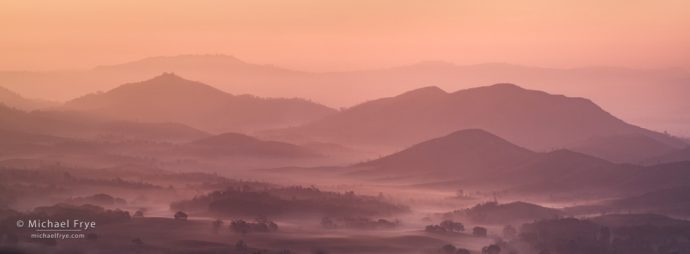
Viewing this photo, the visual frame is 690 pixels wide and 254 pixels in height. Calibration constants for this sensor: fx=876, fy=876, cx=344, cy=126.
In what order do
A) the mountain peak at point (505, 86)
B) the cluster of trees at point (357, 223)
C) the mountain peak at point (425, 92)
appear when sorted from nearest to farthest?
1. the cluster of trees at point (357, 223)
2. the mountain peak at point (505, 86)
3. the mountain peak at point (425, 92)

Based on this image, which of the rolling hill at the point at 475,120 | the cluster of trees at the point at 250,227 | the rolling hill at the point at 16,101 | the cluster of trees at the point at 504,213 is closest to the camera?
the cluster of trees at the point at 250,227

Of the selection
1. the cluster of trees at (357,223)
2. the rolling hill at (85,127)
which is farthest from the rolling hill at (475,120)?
the cluster of trees at (357,223)

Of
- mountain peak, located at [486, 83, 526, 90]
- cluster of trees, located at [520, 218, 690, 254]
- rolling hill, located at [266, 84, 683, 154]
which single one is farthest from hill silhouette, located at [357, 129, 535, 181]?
mountain peak, located at [486, 83, 526, 90]

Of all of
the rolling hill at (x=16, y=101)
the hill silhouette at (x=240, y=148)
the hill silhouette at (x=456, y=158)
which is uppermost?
the rolling hill at (x=16, y=101)

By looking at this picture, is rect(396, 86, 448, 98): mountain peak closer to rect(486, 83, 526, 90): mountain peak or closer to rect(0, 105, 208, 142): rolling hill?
rect(486, 83, 526, 90): mountain peak

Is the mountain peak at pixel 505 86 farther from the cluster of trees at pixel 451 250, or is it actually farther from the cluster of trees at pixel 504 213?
the cluster of trees at pixel 451 250

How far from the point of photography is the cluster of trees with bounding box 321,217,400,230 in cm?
6675

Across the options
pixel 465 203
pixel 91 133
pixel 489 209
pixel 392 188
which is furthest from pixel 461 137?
pixel 91 133

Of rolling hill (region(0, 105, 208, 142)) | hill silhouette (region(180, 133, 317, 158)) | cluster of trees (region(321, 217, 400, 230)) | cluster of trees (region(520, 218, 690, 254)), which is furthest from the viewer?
hill silhouette (region(180, 133, 317, 158))

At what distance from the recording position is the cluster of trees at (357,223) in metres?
66.8

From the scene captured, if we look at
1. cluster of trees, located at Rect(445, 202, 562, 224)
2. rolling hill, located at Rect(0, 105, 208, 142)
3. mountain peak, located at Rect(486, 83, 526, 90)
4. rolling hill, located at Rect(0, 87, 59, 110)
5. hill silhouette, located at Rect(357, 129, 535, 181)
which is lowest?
cluster of trees, located at Rect(445, 202, 562, 224)

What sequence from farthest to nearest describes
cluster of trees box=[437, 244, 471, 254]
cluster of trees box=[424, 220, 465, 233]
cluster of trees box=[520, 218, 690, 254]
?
cluster of trees box=[424, 220, 465, 233], cluster of trees box=[520, 218, 690, 254], cluster of trees box=[437, 244, 471, 254]

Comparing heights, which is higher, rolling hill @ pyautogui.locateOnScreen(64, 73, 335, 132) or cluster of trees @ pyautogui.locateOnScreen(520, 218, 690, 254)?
rolling hill @ pyautogui.locateOnScreen(64, 73, 335, 132)

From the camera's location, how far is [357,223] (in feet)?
224
